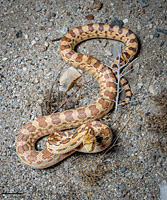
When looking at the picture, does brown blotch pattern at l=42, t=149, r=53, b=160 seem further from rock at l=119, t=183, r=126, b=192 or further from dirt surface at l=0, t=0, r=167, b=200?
rock at l=119, t=183, r=126, b=192

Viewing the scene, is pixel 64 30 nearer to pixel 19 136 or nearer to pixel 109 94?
pixel 109 94

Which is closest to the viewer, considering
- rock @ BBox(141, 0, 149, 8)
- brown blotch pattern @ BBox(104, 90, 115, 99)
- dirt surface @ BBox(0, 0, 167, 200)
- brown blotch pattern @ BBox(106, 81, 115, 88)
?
dirt surface @ BBox(0, 0, 167, 200)

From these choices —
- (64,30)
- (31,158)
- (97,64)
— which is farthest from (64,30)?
(31,158)

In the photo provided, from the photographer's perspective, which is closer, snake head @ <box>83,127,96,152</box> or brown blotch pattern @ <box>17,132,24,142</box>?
snake head @ <box>83,127,96,152</box>

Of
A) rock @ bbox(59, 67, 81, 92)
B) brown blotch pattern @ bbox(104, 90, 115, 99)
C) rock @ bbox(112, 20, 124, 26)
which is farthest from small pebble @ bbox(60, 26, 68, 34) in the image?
brown blotch pattern @ bbox(104, 90, 115, 99)

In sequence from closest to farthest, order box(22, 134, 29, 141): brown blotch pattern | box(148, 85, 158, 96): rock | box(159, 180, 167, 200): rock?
box(159, 180, 167, 200): rock → box(22, 134, 29, 141): brown blotch pattern → box(148, 85, 158, 96): rock

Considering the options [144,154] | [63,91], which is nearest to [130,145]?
[144,154]

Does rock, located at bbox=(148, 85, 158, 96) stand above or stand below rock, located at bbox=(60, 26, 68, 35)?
below
